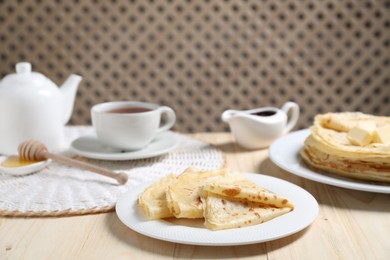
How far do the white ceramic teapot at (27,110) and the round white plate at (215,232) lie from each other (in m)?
0.33

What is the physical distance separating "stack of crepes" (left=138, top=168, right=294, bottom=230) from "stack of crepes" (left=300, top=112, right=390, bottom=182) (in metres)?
0.17

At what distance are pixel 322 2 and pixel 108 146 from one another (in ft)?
6.38

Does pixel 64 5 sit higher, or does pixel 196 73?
pixel 64 5

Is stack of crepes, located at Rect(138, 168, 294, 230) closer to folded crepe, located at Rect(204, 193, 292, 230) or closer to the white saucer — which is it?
folded crepe, located at Rect(204, 193, 292, 230)

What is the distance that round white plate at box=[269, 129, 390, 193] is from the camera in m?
0.77

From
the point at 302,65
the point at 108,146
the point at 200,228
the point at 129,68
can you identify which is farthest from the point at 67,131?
the point at 302,65

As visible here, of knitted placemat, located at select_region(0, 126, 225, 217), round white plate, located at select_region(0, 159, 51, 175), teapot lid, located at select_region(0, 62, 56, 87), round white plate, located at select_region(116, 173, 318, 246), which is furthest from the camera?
teapot lid, located at select_region(0, 62, 56, 87)

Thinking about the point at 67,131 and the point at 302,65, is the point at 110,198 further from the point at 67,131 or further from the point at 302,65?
the point at 302,65

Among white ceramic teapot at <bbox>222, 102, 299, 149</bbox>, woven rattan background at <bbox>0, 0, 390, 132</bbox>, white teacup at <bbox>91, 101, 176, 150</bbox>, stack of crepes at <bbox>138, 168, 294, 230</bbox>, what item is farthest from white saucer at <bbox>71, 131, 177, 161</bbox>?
woven rattan background at <bbox>0, 0, 390, 132</bbox>

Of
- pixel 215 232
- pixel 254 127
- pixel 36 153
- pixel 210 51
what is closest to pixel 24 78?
pixel 36 153

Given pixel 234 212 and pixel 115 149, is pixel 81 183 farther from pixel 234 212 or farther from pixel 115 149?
pixel 234 212

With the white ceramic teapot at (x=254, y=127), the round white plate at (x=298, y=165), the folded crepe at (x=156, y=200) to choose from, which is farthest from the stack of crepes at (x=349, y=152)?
the folded crepe at (x=156, y=200)

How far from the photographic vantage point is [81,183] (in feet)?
2.84

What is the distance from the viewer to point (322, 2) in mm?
2676
